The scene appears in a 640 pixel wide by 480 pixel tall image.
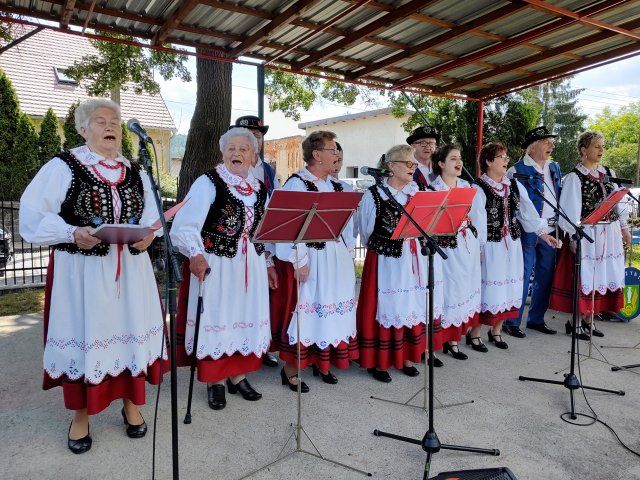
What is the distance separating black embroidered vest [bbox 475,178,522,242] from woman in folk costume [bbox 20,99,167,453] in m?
3.29

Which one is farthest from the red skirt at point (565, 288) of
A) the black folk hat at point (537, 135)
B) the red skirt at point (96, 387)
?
the red skirt at point (96, 387)

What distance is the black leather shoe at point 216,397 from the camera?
3518 millimetres

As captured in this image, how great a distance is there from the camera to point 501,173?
487 centimetres

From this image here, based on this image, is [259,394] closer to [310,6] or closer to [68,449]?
[68,449]

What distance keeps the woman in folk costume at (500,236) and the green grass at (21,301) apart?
5.41 m

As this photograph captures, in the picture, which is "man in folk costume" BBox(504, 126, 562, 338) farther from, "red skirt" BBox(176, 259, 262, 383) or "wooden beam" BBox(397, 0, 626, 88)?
"red skirt" BBox(176, 259, 262, 383)

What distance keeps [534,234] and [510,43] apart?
2.01 m

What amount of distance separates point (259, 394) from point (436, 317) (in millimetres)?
1585

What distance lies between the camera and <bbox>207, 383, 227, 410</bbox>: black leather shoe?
3.52 m

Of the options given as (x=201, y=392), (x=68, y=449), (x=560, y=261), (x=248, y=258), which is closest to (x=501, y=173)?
(x=560, y=261)

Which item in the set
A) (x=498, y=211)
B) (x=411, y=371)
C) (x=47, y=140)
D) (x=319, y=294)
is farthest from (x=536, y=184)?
(x=47, y=140)

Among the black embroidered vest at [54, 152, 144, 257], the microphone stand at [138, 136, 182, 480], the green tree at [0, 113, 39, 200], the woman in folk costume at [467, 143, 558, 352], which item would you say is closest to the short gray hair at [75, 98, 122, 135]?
the black embroidered vest at [54, 152, 144, 257]

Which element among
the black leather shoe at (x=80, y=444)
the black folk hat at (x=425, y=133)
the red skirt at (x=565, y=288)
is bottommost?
the black leather shoe at (x=80, y=444)

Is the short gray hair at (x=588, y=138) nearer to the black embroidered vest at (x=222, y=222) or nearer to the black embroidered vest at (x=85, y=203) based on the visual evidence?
the black embroidered vest at (x=222, y=222)
